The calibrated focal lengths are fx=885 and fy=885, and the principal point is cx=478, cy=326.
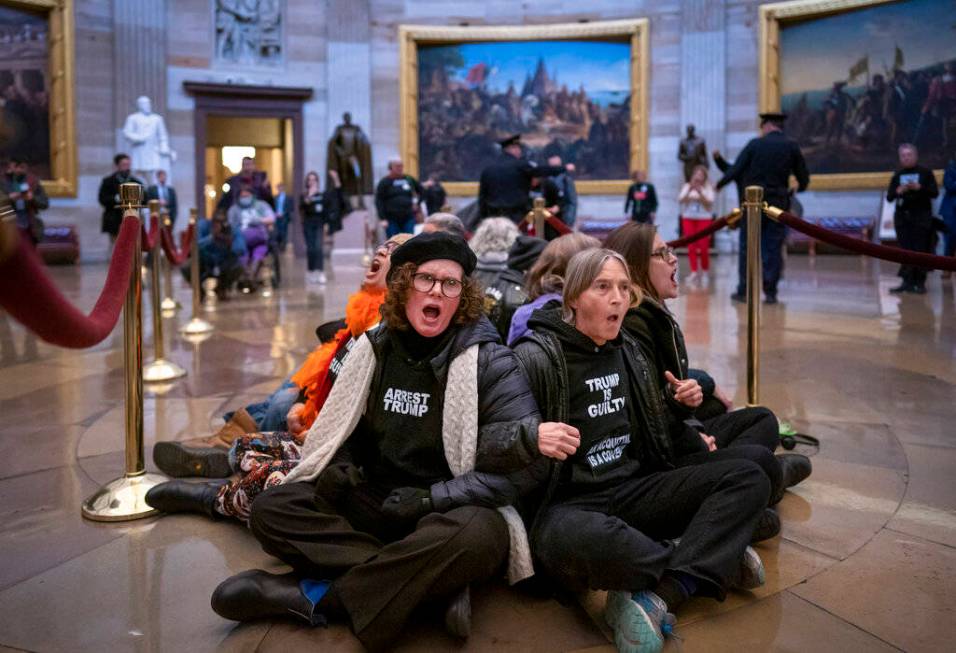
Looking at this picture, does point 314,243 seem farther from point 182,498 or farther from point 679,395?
point 679,395

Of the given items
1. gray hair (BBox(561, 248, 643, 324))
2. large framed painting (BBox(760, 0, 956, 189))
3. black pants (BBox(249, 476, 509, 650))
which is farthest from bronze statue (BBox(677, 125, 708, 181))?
black pants (BBox(249, 476, 509, 650))

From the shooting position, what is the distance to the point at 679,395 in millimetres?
3242

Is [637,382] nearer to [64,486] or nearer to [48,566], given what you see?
[48,566]

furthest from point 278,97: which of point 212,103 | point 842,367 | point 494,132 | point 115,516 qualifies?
point 115,516

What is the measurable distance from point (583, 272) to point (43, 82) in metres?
18.0

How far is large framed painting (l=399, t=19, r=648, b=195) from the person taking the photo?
21125 mm

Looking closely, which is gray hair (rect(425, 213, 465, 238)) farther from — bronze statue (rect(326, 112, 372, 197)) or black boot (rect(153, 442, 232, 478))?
bronze statue (rect(326, 112, 372, 197))

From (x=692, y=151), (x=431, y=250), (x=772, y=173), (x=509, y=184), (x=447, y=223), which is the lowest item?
(x=431, y=250)

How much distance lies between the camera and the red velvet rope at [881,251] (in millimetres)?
3953

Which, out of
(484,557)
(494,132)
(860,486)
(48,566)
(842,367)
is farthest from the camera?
(494,132)

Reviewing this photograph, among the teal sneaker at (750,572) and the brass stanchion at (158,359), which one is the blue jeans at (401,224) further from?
the teal sneaker at (750,572)

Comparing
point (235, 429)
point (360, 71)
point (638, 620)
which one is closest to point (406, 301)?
point (638, 620)

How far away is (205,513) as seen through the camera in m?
3.58

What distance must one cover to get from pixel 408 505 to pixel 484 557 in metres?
0.29
